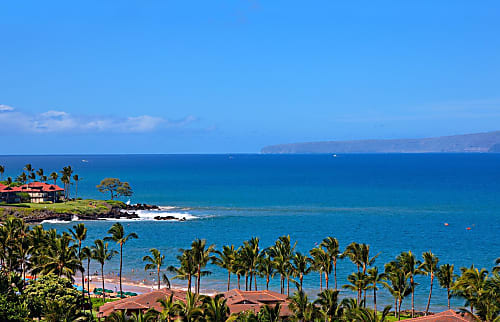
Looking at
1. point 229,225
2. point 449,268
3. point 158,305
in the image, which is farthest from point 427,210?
point 158,305

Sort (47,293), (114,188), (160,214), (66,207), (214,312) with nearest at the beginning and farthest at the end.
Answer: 1. (214,312)
2. (47,293)
3. (66,207)
4. (160,214)
5. (114,188)

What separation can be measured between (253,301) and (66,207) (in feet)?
326

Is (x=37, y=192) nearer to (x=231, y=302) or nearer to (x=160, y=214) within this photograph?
(x=160, y=214)

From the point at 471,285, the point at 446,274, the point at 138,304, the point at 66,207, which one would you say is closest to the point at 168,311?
the point at 138,304

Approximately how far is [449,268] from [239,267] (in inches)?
890

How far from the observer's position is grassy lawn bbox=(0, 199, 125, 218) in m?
136

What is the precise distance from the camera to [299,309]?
46625 millimetres

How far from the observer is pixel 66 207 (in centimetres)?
14462

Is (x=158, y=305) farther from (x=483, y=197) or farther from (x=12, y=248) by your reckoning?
(x=483, y=197)

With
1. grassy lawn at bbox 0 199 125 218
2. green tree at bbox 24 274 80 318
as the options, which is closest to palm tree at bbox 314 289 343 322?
green tree at bbox 24 274 80 318

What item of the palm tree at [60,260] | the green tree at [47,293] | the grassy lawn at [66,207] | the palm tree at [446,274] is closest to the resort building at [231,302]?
the green tree at [47,293]

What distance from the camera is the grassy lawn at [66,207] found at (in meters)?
136

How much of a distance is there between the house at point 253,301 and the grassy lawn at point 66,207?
294ft

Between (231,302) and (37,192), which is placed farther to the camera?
(37,192)
